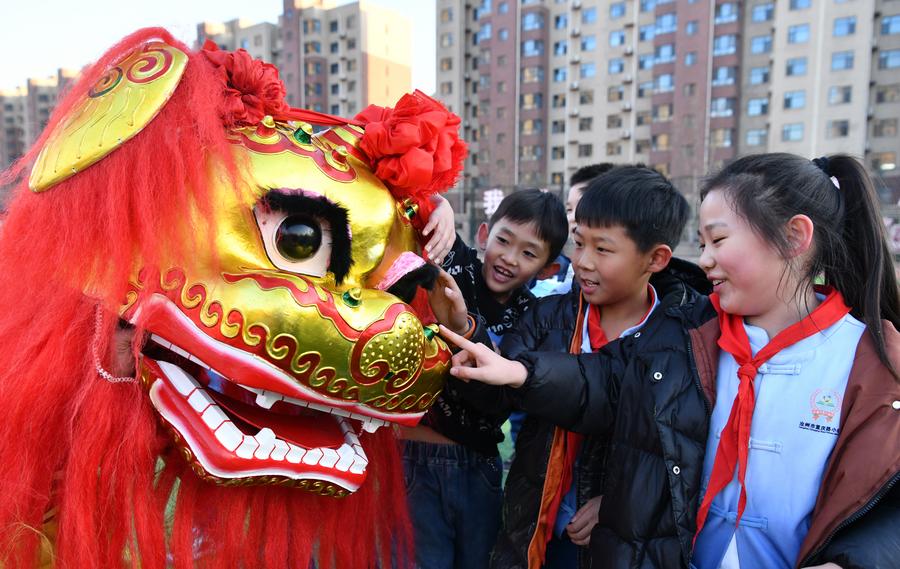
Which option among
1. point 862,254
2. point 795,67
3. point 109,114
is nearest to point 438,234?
point 109,114

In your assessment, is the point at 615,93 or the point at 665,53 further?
the point at 615,93

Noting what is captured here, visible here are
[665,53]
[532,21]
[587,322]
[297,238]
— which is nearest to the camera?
[297,238]

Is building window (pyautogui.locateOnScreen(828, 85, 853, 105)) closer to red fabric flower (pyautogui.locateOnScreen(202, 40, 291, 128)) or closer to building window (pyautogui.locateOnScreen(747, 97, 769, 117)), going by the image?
building window (pyautogui.locateOnScreen(747, 97, 769, 117))

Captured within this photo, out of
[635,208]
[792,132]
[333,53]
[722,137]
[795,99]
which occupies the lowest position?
[635,208]

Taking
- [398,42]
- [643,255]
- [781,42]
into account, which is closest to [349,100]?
[398,42]

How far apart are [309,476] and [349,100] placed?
4527 cm

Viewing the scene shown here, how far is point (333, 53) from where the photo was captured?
4409 centimetres

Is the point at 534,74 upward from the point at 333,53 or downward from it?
downward

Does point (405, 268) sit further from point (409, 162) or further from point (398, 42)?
point (398, 42)

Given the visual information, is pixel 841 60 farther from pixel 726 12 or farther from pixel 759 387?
pixel 759 387

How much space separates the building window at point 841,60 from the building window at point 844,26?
2.70 feet

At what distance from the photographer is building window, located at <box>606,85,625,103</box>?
1382 inches

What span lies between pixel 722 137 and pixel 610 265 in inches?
1291

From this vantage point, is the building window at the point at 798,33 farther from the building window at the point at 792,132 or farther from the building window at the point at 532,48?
the building window at the point at 532,48
